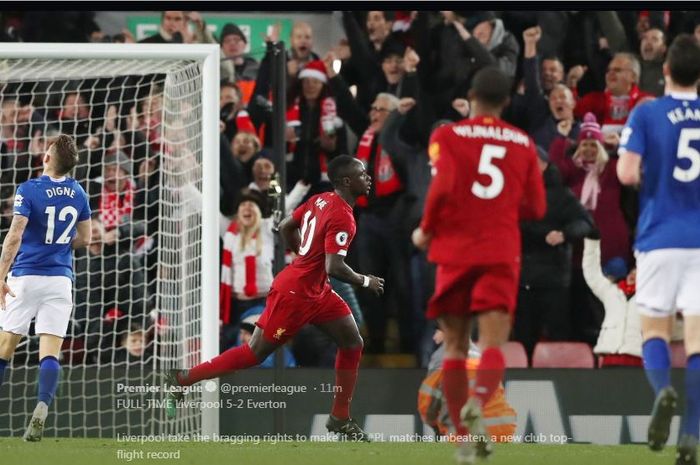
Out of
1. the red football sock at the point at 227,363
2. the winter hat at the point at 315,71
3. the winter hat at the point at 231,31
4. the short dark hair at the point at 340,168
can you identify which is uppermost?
the winter hat at the point at 231,31

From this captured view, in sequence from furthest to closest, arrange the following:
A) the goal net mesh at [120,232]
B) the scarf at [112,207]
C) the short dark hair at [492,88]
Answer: the scarf at [112,207] → the goal net mesh at [120,232] → the short dark hair at [492,88]

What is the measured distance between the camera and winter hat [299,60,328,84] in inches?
472

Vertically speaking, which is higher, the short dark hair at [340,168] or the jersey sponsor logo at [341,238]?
the short dark hair at [340,168]

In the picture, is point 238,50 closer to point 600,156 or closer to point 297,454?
point 600,156

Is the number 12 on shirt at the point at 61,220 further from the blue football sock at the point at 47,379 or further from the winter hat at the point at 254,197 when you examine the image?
the winter hat at the point at 254,197

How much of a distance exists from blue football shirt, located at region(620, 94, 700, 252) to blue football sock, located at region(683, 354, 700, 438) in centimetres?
58

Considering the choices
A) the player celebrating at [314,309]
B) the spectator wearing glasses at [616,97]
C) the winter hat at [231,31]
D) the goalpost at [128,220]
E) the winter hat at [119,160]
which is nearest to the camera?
the player celebrating at [314,309]

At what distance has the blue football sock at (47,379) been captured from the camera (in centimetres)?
851

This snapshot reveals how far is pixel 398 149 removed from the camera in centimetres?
1151

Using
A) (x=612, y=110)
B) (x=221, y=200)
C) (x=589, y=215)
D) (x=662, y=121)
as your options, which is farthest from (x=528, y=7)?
(x=662, y=121)

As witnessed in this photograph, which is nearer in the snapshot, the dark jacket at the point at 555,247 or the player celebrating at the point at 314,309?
the player celebrating at the point at 314,309

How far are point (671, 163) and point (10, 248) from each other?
423 cm

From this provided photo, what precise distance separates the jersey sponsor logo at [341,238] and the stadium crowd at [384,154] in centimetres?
266

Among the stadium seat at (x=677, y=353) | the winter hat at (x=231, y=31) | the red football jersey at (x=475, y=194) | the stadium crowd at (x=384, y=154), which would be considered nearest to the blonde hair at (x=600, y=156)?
the stadium crowd at (x=384, y=154)
